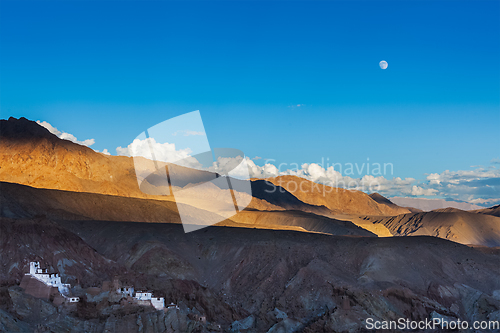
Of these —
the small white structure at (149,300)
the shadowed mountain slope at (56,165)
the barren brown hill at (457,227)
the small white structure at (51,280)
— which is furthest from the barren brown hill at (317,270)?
the barren brown hill at (457,227)

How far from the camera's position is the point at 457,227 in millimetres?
144875

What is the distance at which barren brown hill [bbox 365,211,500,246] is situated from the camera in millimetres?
140750

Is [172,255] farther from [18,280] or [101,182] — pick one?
[101,182]

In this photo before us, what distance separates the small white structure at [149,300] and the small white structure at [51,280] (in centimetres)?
524

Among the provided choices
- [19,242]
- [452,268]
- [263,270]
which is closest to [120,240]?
[19,242]

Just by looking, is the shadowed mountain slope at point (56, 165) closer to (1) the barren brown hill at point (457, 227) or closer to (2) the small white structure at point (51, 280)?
(2) the small white structure at point (51, 280)

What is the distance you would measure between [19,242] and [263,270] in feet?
92.0

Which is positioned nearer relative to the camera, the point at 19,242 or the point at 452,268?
the point at 19,242

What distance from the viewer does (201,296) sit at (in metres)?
47.3

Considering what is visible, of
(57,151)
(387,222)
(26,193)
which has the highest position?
(57,151)

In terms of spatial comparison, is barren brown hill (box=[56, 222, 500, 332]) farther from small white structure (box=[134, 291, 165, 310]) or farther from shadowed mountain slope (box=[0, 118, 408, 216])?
shadowed mountain slope (box=[0, 118, 408, 216])

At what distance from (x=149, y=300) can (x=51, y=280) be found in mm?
8807

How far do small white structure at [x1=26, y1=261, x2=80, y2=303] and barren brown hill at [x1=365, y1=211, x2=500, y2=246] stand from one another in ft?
407

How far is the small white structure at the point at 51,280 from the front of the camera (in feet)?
128
